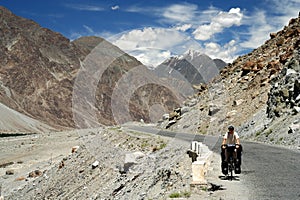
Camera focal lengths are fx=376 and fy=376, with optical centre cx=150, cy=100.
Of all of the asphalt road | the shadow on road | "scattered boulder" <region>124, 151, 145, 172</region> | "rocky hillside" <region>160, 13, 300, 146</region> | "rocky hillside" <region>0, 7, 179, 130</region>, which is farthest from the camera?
"rocky hillside" <region>0, 7, 179, 130</region>

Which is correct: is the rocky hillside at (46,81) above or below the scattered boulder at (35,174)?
above

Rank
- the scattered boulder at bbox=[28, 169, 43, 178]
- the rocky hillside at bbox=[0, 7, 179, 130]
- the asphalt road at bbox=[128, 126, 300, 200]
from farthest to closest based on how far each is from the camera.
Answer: the rocky hillside at bbox=[0, 7, 179, 130]
the scattered boulder at bbox=[28, 169, 43, 178]
the asphalt road at bbox=[128, 126, 300, 200]

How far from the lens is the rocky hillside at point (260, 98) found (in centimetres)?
2589

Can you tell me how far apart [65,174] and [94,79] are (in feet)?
527

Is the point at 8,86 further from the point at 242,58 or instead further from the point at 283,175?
the point at 283,175

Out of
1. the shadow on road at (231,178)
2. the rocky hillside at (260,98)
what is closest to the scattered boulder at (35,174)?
the rocky hillside at (260,98)

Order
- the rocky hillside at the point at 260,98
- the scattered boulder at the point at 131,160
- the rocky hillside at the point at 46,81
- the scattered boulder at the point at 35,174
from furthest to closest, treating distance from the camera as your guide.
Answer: the rocky hillside at the point at 46,81, the scattered boulder at the point at 35,174, the rocky hillside at the point at 260,98, the scattered boulder at the point at 131,160

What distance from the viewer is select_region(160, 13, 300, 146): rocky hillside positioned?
2589 centimetres

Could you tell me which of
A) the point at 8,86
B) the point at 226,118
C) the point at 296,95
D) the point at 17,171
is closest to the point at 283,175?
the point at 296,95

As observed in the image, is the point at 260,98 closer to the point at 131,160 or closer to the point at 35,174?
the point at 131,160

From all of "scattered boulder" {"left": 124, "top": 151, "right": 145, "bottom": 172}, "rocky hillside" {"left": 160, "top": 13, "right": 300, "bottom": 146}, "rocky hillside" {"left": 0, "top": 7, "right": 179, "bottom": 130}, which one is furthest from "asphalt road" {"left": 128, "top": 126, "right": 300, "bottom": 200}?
"rocky hillside" {"left": 0, "top": 7, "right": 179, "bottom": 130}

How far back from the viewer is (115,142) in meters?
30.8

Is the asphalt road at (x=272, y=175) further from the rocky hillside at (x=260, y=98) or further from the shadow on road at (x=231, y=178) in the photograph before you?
the rocky hillside at (x=260, y=98)

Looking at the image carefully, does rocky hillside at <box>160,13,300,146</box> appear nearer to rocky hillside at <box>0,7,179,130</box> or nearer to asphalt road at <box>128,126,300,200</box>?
asphalt road at <box>128,126,300,200</box>
